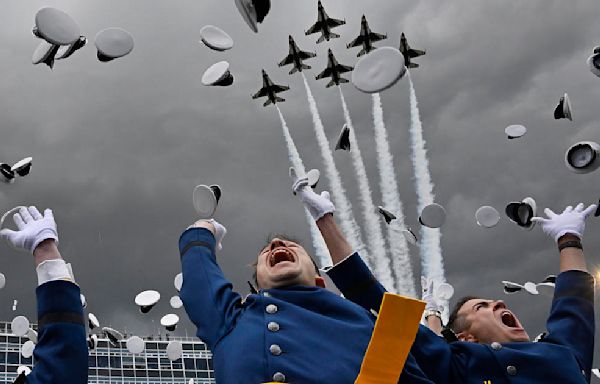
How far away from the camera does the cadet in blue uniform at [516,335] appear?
495cm

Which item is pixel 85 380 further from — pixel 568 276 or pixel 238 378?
pixel 568 276

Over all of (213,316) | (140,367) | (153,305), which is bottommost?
(213,316)

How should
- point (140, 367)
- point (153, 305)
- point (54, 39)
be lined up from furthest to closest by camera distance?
point (140, 367), point (153, 305), point (54, 39)

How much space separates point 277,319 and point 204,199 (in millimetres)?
2809

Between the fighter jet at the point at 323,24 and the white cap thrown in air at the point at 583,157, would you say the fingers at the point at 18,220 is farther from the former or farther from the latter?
→ the fighter jet at the point at 323,24

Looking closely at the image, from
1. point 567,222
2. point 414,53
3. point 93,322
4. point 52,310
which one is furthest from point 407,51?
point 52,310

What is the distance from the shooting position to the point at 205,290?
4.50 meters

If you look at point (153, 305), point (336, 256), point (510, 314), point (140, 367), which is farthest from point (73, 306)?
point (140, 367)

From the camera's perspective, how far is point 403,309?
144 inches

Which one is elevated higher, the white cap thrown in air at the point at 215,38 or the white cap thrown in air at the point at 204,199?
the white cap thrown in air at the point at 215,38

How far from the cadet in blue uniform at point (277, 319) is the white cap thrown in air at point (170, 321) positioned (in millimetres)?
11178

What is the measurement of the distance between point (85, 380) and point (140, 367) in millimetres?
87591

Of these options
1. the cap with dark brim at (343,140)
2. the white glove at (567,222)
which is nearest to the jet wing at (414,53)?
the cap with dark brim at (343,140)

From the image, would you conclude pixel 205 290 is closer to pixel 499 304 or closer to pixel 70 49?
pixel 499 304
